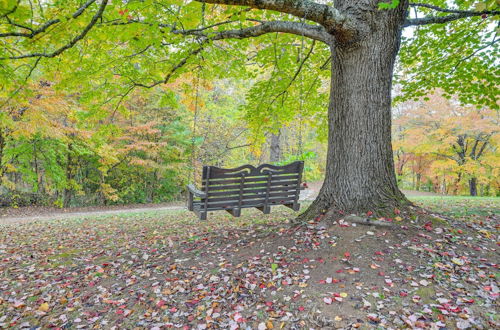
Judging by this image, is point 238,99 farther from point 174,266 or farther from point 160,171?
point 174,266

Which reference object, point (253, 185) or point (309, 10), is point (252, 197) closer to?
point (253, 185)

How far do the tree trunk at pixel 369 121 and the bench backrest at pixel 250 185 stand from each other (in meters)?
1.34

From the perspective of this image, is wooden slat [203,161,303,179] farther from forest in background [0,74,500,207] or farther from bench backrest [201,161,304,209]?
forest in background [0,74,500,207]

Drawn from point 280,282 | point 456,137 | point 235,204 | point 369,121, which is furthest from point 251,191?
point 456,137

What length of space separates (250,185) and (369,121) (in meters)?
2.29

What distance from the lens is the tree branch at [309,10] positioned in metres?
3.17

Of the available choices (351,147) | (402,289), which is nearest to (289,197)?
(351,147)

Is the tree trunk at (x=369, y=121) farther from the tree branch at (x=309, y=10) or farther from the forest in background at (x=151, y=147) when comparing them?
the forest in background at (x=151, y=147)

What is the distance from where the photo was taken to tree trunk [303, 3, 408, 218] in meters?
4.11

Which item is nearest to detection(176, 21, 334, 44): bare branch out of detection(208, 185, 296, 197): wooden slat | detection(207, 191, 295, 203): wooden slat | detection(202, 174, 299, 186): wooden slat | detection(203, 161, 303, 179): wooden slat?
detection(203, 161, 303, 179): wooden slat

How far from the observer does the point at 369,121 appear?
13.7ft

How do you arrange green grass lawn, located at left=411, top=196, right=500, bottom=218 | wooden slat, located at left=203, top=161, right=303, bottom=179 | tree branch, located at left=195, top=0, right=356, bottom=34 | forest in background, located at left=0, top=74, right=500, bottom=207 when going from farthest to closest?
forest in background, located at left=0, top=74, right=500, bottom=207 < green grass lawn, located at left=411, top=196, right=500, bottom=218 < wooden slat, located at left=203, top=161, right=303, bottom=179 < tree branch, located at left=195, top=0, right=356, bottom=34

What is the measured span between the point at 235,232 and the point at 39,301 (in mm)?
2886

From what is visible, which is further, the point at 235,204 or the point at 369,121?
the point at 235,204
